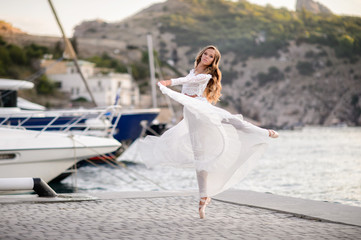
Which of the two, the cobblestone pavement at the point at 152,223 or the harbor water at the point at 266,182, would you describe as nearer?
the cobblestone pavement at the point at 152,223

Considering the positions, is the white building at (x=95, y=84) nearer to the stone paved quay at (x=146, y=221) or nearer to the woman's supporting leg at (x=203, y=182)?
the stone paved quay at (x=146, y=221)

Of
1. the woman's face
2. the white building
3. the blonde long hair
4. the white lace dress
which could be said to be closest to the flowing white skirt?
the white lace dress

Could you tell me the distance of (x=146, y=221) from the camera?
657 centimetres

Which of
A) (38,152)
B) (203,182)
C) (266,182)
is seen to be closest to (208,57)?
(203,182)

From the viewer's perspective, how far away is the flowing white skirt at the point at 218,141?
659cm

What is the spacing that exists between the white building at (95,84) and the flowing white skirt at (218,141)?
88557 mm

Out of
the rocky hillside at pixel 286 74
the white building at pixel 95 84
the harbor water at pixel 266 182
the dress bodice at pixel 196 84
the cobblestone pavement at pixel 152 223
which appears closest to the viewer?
the cobblestone pavement at pixel 152 223

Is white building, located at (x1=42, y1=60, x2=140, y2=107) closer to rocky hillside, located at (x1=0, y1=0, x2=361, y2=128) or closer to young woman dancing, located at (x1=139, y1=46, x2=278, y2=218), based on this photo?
rocky hillside, located at (x1=0, y1=0, x2=361, y2=128)

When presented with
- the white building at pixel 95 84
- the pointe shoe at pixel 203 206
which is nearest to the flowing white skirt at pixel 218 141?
the pointe shoe at pixel 203 206

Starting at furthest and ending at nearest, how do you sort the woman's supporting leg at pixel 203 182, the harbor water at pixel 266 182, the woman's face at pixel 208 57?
the harbor water at pixel 266 182
the woman's face at pixel 208 57
the woman's supporting leg at pixel 203 182

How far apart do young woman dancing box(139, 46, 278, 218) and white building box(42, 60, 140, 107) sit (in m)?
88.2

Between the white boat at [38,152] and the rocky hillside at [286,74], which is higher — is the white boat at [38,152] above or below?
below

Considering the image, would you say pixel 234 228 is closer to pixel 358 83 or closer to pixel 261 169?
pixel 261 169

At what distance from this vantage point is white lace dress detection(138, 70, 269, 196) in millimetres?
6590
